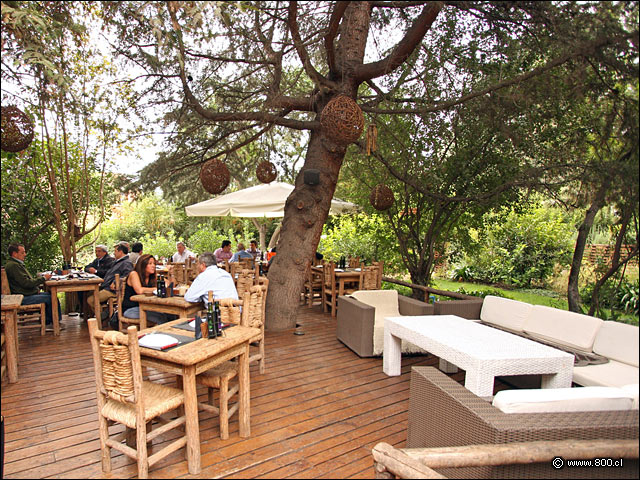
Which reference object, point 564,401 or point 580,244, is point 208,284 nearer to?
point 564,401

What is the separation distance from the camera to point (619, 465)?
2006 millimetres

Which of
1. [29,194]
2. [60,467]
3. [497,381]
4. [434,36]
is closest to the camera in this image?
[60,467]

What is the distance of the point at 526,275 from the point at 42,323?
9.88 m

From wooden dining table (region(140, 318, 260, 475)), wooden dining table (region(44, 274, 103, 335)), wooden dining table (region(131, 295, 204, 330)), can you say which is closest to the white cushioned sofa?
wooden dining table (region(140, 318, 260, 475))

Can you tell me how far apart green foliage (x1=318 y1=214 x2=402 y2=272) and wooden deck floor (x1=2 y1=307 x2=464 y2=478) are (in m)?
3.53

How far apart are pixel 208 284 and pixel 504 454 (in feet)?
11.1

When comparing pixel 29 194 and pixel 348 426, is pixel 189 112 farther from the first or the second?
pixel 348 426

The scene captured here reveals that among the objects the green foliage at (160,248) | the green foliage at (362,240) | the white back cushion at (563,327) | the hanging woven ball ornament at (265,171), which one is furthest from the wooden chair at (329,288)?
the green foliage at (160,248)

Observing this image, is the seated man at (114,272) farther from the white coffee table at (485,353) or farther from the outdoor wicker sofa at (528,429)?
the outdoor wicker sofa at (528,429)

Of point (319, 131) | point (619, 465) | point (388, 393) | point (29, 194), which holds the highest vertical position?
point (319, 131)

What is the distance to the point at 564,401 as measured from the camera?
221 centimetres

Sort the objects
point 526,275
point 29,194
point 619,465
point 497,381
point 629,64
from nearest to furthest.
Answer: point 619,465
point 629,64
point 497,381
point 29,194
point 526,275

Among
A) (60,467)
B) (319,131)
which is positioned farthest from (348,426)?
(319,131)

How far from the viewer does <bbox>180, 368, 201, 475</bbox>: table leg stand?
8.54ft
